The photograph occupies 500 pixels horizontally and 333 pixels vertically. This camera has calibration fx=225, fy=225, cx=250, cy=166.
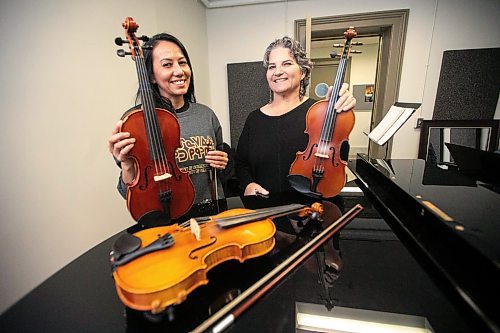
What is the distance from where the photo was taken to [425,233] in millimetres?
726

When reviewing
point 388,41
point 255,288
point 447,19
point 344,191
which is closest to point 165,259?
point 255,288

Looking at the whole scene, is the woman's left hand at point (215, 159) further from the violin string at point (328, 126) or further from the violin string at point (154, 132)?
the violin string at point (328, 126)

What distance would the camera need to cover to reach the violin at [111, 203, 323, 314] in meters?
0.45

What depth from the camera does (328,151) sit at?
3.43 feet

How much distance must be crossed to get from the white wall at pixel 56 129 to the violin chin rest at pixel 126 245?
0.83m

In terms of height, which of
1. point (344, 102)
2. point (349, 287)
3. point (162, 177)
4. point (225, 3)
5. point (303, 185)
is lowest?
point (349, 287)

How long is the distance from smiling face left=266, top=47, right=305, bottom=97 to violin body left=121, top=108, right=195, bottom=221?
720 millimetres

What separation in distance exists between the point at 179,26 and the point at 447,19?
2.68m

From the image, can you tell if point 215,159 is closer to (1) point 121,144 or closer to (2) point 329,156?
(1) point 121,144

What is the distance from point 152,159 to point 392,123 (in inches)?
48.8

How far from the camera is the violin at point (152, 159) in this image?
0.76 metres

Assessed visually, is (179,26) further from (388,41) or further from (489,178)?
(489,178)

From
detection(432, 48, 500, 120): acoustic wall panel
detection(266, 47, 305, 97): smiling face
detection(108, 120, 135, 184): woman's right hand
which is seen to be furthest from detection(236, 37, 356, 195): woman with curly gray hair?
detection(432, 48, 500, 120): acoustic wall panel

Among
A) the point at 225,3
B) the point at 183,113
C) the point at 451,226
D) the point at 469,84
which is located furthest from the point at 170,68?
the point at 469,84
